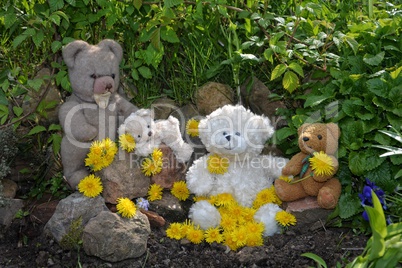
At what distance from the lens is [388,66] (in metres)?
3.50

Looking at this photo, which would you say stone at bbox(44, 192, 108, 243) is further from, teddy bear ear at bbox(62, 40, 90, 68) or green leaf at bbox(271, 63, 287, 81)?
green leaf at bbox(271, 63, 287, 81)

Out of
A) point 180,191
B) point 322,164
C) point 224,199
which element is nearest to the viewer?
point 322,164

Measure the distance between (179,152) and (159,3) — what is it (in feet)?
3.11

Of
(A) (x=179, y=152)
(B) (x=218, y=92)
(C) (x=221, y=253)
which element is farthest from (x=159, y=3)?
(C) (x=221, y=253)

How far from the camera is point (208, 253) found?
3.09 metres

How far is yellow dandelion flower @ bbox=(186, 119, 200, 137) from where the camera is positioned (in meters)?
3.49

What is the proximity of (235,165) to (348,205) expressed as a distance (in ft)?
2.14

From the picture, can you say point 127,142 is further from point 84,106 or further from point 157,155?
point 84,106

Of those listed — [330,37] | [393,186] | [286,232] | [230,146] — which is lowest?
[286,232]

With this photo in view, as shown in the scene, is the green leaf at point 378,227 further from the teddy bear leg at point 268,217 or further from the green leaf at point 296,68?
the green leaf at point 296,68

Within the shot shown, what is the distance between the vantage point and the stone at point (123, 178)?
3.29 m

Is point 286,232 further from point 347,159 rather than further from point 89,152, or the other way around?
point 89,152

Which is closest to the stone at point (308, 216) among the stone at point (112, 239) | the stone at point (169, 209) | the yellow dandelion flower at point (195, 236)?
the yellow dandelion flower at point (195, 236)

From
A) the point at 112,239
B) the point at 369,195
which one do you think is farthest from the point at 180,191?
the point at 369,195
